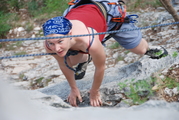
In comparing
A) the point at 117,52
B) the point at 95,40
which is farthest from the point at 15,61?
the point at 95,40

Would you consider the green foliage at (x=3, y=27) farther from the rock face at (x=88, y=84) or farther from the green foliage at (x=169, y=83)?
the green foliage at (x=169, y=83)

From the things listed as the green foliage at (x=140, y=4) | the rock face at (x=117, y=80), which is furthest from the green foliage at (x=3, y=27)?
the rock face at (x=117, y=80)

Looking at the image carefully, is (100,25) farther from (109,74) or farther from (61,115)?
(61,115)

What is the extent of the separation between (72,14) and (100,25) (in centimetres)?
25

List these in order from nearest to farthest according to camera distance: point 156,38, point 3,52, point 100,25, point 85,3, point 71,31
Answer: point 71,31
point 100,25
point 85,3
point 156,38
point 3,52

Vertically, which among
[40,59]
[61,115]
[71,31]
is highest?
[71,31]

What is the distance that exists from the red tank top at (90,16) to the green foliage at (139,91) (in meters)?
0.51

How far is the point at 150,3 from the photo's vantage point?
224 inches

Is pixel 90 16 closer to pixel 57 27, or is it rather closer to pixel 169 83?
pixel 57 27

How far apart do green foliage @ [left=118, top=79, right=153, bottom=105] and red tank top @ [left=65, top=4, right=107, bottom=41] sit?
51 centimetres

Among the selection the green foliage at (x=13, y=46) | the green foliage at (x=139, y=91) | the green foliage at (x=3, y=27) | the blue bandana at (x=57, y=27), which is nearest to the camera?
the blue bandana at (x=57, y=27)

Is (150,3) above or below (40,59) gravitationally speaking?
above

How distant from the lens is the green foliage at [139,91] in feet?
5.69

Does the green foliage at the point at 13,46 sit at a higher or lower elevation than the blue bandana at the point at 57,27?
lower
